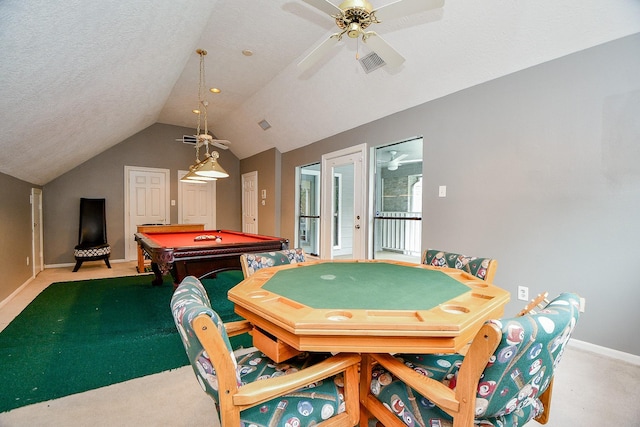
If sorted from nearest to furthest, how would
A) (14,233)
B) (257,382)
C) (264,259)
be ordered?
1. (257,382)
2. (264,259)
3. (14,233)

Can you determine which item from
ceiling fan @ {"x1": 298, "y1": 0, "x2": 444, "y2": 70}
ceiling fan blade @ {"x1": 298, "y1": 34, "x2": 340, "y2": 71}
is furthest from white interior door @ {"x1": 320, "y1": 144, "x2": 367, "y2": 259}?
ceiling fan @ {"x1": 298, "y1": 0, "x2": 444, "y2": 70}

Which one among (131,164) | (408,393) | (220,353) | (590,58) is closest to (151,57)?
(220,353)

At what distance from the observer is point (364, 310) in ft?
3.70

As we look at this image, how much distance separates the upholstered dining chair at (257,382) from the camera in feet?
2.82

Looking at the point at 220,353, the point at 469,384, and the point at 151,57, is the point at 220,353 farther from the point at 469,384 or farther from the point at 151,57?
the point at 151,57

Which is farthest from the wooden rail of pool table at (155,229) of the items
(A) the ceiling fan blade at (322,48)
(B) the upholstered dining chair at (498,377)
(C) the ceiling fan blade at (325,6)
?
(B) the upholstered dining chair at (498,377)

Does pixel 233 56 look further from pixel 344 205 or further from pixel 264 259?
pixel 264 259

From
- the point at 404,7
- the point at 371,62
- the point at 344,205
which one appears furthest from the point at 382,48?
the point at 344,205

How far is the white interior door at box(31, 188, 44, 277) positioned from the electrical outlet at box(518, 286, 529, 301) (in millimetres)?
6817

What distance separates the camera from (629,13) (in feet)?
6.75

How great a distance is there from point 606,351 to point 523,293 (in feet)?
2.15

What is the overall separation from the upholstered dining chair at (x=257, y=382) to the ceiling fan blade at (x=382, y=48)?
190cm

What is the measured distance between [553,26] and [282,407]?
3203 millimetres

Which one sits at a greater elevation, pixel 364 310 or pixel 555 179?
pixel 555 179
